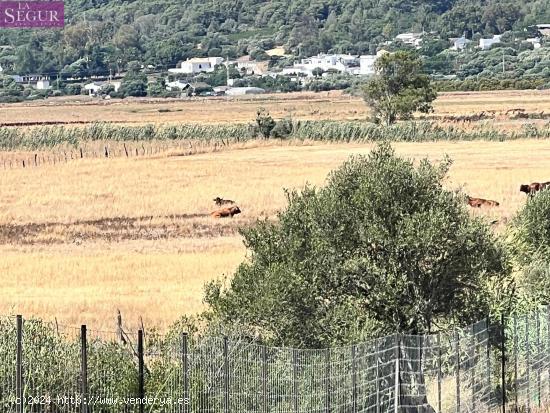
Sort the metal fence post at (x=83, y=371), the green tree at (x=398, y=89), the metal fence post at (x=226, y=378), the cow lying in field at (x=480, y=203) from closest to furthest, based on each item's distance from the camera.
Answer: the metal fence post at (x=83, y=371)
the metal fence post at (x=226, y=378)
the cow lying in field at (x=480, y=203)
the green tree at (x=398, y=89)

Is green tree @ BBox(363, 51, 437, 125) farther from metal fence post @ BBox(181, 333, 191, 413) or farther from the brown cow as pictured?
metal fence post @ BBox(181, 333, 191, 413)

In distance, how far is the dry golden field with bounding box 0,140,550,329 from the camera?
90.7 feet

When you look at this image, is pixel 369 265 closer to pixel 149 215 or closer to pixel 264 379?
pixel 264 379

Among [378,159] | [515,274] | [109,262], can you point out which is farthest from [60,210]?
[378,159]

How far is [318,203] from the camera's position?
1728cm

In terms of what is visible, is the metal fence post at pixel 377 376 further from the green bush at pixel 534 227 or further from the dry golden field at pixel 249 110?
the dry golden field at pixel 249 110

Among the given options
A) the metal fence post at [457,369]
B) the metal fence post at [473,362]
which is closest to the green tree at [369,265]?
the metal fence post at [473,362]

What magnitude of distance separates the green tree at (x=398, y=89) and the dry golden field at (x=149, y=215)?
46.2ft

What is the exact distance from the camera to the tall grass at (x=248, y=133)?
287 feet

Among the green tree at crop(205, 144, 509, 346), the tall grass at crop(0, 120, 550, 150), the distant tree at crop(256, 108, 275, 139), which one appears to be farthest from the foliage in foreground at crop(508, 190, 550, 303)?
the distant tree at crop(256, 108, 275, 139)

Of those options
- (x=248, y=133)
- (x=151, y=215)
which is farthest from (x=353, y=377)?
(x=248, y=133)

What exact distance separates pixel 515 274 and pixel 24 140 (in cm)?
7293

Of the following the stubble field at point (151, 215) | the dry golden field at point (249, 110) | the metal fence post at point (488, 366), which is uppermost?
the metal fence post at point (488, 366)

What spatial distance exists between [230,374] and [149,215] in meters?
32.5
